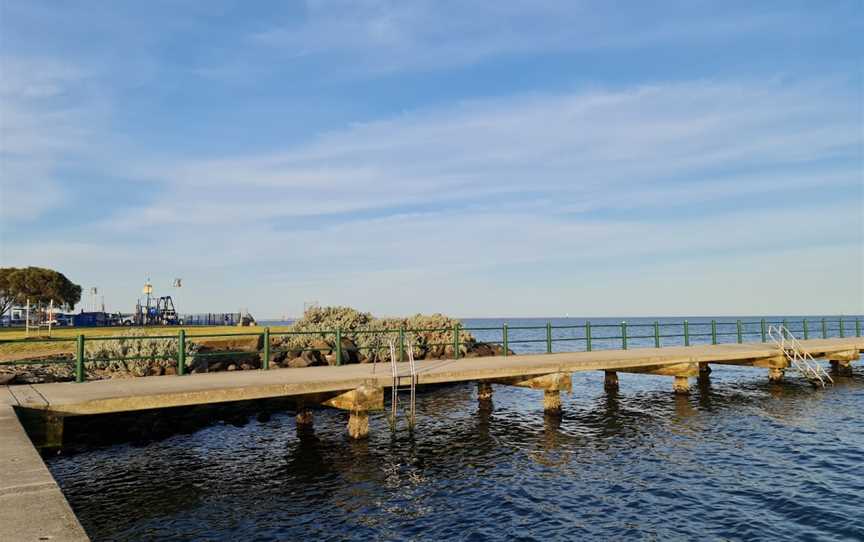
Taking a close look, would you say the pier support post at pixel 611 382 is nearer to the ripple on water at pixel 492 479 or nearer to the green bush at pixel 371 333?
the ripple on water at pixel 492 479

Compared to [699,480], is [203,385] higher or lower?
higher

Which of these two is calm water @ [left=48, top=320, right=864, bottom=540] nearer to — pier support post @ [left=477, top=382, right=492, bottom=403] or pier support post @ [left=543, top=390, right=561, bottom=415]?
pier support post @ [left=543, top=390, right=561, bottom=415]

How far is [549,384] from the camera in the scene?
60.5 ft

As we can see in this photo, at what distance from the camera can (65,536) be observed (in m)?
4.48

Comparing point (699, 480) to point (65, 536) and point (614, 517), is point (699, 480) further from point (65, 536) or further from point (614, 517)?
point (65, 536)

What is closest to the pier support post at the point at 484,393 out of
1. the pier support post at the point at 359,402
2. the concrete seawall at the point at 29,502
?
the pier support post at the point at 359,402

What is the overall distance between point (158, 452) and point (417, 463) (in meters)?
6.83

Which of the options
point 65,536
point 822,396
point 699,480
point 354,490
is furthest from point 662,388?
point 65,536

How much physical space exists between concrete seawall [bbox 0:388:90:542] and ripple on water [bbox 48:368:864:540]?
314cm

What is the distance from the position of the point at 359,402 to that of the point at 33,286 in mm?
59106

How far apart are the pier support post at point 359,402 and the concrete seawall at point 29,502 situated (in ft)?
25.2

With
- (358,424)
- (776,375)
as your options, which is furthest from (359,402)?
(776,375)

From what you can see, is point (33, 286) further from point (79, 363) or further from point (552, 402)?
point (552, 402)

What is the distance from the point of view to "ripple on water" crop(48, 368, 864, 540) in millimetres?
9656
